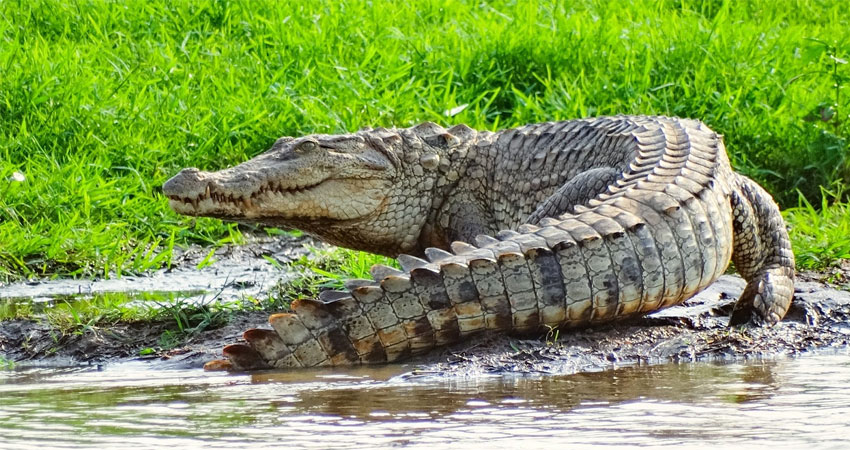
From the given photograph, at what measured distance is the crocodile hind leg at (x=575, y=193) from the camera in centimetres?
464

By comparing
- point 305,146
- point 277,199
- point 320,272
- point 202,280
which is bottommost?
point 202,280

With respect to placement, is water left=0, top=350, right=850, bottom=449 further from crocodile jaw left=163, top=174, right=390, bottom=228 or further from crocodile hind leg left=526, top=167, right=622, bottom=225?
crocodile hind leg left=526, top=167, right=622, bottom=225

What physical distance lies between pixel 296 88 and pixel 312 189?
2241mm

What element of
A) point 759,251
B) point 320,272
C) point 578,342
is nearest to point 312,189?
point 320,272

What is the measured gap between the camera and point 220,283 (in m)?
5.38

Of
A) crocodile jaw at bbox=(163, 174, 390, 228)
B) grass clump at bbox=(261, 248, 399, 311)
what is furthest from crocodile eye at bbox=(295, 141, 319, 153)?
grass clump at bbox=(261, 248, 399, 311)

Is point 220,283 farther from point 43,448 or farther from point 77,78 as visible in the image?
point 43,448

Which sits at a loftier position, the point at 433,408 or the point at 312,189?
the point at 312,189

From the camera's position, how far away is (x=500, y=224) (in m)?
5.19

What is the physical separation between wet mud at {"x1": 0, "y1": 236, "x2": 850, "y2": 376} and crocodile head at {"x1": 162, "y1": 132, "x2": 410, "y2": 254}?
1.44 feet

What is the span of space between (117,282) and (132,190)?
33.0 inches

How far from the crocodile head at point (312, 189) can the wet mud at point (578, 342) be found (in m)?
0.44

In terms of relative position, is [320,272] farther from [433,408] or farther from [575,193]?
[433,408]

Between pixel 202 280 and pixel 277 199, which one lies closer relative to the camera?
pixel 277 199
